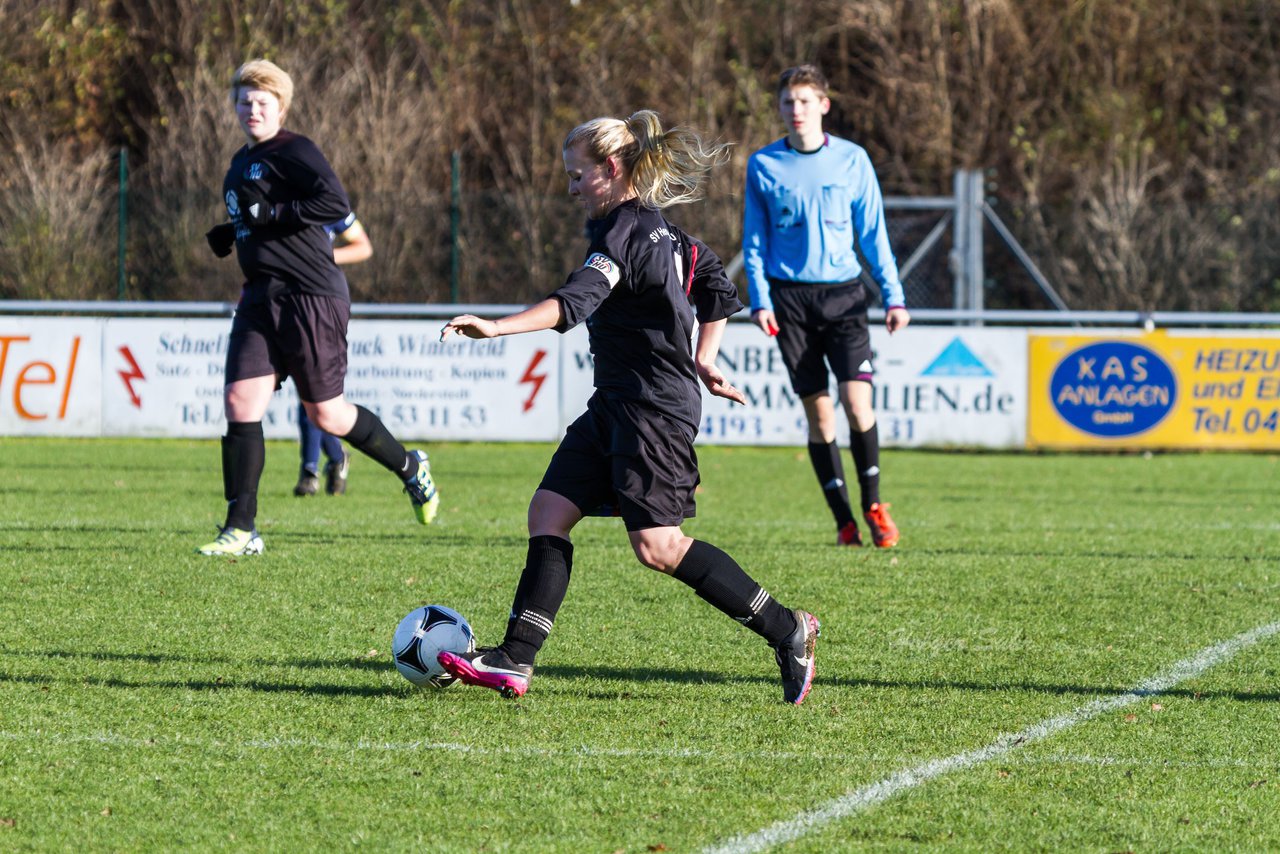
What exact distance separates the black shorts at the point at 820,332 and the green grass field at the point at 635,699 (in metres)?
0.83

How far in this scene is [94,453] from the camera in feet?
43.2

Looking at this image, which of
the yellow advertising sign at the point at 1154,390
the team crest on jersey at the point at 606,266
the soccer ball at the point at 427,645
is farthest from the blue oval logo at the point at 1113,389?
the team crest on jersey at the point at 606,266

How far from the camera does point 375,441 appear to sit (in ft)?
24.9

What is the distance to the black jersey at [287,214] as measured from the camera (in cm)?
705

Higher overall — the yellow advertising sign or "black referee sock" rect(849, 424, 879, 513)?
"black referee sock" rect(849, 424, 879, 513)

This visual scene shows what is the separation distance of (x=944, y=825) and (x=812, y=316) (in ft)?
14.8

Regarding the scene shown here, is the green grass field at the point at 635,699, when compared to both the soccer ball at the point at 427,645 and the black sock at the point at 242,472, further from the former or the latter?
the black sock at the point at 242,472

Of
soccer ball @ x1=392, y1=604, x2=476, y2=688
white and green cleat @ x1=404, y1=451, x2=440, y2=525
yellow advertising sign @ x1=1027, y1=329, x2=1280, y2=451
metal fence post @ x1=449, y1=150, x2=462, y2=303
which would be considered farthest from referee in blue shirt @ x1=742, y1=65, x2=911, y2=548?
metal fence post @ x1=449, y1=150, x2=462, y2=303

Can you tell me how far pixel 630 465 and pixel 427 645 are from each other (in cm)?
74

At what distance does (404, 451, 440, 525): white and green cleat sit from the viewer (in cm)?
791

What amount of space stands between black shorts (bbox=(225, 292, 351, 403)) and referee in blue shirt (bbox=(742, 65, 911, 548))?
6.29 ft

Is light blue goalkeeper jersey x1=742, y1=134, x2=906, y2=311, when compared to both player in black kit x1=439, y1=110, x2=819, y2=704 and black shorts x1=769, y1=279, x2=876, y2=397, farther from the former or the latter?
player in black kit x1=439, y1=110, x2=819, y2=704

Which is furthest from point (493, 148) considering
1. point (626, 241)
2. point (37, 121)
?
point (626, 241)

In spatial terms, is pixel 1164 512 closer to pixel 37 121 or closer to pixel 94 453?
pixel 94 453
